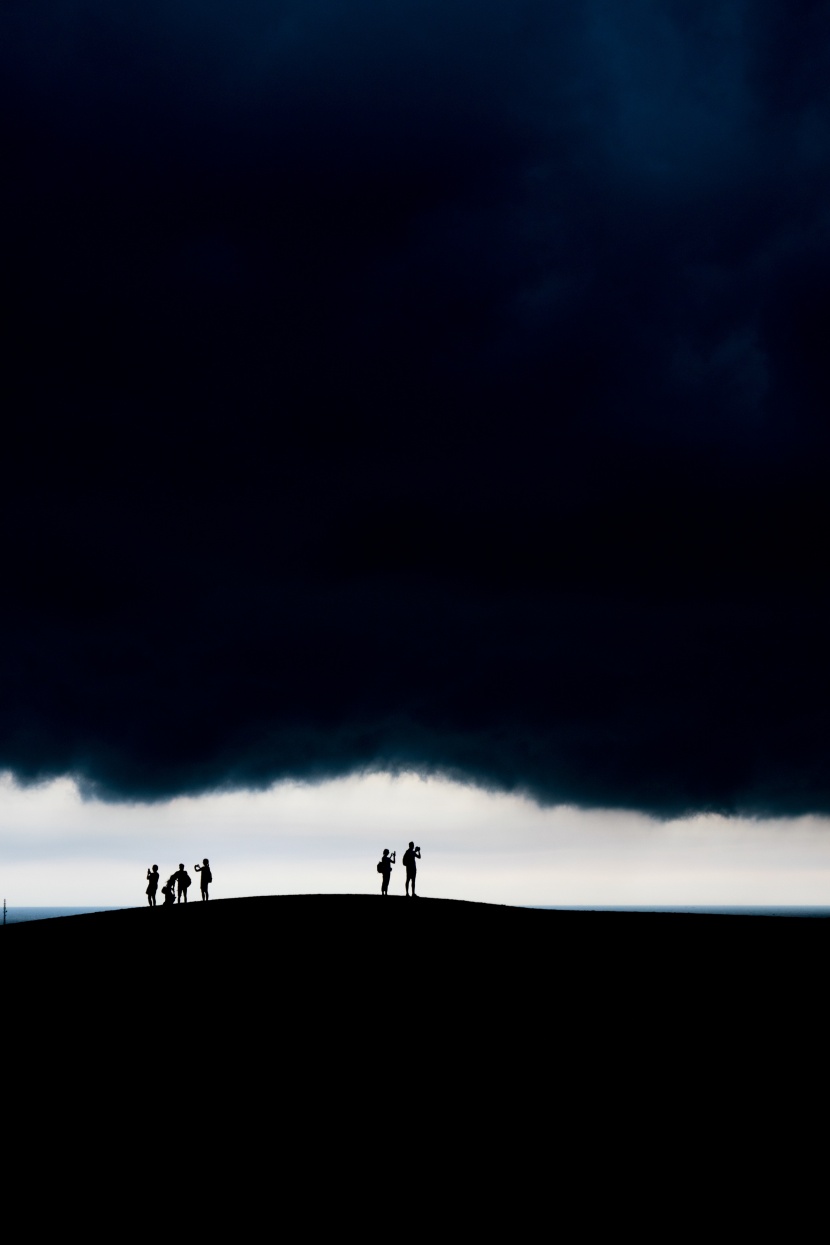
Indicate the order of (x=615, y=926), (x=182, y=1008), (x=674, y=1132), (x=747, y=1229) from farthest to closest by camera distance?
(x=615, y=926), (x=182, y=1008), (x=674, y=1132), (x=747, y=1229)

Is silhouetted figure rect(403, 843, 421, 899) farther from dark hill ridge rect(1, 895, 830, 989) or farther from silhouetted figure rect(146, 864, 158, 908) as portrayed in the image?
silhouetted figure rect(146, 864, 158, 908)

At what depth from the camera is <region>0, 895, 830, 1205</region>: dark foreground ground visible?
11.2 m

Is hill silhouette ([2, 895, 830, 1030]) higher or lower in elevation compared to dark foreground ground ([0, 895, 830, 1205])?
higher

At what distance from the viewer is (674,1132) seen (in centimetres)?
1266

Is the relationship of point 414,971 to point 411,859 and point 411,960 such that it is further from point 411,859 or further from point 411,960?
point 411,859

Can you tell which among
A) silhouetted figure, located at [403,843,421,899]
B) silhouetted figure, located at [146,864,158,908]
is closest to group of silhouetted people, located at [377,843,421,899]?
silhouetted figure, located at [403,843,421,899]

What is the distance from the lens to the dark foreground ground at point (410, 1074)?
36.8ft

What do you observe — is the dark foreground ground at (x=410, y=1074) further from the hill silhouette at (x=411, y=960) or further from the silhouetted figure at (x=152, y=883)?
the silhouetted figure at (x=152, y=883)

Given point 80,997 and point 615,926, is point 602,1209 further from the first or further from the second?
point 615,926

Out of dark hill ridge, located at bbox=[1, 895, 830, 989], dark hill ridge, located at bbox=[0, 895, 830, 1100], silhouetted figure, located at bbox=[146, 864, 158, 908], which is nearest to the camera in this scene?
dark hill ridge, located at bbox=[0, 895, 830, 1100]

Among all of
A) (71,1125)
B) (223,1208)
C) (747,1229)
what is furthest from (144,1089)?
(747,1229)

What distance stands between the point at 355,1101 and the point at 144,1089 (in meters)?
3.13

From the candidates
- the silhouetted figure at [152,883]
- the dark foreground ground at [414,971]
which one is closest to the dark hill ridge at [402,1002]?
the dark foreground ground at [414,971]

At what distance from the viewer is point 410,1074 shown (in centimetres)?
1525
